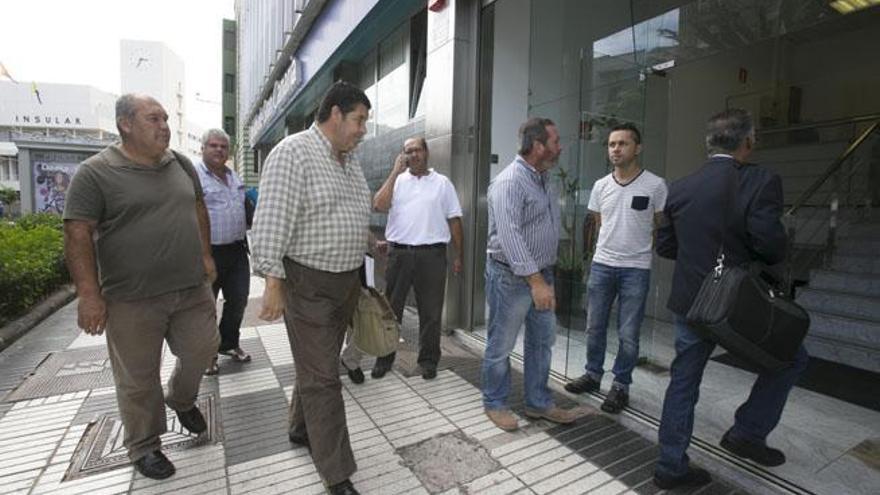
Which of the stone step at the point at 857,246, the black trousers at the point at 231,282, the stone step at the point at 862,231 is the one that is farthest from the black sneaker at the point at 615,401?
the stone step at the point at 862,231

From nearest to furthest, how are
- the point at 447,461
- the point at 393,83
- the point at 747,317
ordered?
1. the point at 747,317
2. the point at 447,461
3. the point at 393,83

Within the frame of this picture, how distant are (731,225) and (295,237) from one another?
193cm

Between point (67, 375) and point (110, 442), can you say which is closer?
point (110, 442)

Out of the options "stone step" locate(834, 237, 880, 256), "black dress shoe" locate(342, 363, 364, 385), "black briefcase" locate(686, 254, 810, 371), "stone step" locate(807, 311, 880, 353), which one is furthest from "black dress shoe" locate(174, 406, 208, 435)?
"stone step" locate(834, 237, 880, 256)

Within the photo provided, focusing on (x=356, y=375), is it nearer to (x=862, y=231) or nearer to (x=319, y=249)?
(x=319, y=249)

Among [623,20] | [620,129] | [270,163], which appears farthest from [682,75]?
[270,163]

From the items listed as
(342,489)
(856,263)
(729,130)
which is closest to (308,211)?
(342,489)

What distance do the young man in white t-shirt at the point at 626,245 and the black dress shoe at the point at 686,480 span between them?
28.4 inches

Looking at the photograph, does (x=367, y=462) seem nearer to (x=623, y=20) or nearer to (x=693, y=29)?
(x=623, y=20)

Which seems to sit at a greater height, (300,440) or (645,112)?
(645,112)

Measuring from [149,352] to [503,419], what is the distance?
6.56ft

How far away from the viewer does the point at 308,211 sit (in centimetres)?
215

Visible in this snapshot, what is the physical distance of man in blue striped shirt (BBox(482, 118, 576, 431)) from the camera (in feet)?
8.84

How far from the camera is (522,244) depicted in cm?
267
